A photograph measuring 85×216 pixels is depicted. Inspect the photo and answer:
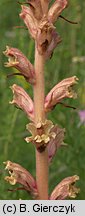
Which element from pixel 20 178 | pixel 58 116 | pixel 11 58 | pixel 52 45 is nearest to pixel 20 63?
pixel 11 58

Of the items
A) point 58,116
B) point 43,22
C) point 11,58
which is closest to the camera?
point 43,22

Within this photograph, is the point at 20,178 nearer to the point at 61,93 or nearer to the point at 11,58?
the point at 61,93

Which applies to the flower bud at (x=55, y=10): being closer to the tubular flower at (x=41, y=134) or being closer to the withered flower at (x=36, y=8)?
the withered flower at (x=36, y=8)

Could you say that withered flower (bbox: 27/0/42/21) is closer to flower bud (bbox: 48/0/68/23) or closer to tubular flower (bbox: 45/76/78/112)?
flower bud (bbox: 48/0/68/23)

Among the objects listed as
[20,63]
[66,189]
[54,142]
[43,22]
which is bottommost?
[66,189]

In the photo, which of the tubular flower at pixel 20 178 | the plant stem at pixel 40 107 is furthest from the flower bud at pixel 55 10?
the tubular flower at pixel 20 178

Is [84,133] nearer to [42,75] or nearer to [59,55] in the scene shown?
[59,55]

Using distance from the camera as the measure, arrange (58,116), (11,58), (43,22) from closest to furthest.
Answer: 1. (43,22)
2. (11,58)
3. (58,116)
